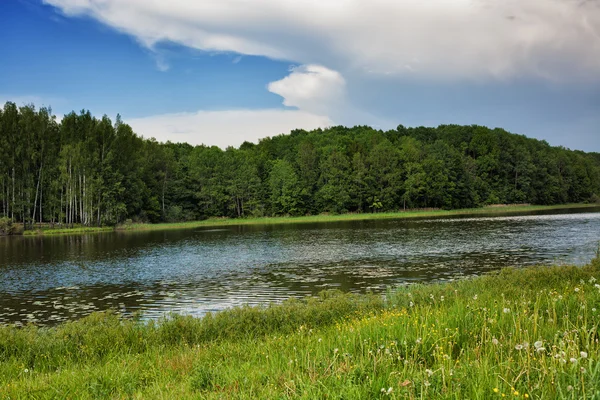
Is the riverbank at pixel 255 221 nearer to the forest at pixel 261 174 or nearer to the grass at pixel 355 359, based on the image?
the forest at pixel 261 174

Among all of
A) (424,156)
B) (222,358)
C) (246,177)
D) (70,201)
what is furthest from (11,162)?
(424,156)

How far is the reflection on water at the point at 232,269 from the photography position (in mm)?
20203

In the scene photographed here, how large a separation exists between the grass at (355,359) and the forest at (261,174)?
7327 centimetres

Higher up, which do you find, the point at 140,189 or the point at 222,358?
the point at 140,189

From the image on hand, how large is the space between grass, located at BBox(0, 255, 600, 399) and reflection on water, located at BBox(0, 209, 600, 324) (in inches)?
252

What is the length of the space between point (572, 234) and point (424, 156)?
3264 inches

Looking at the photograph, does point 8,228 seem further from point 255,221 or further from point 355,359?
point 355,359

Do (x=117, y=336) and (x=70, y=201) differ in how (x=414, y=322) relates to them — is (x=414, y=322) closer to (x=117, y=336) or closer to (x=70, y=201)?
(x=117, y=336)

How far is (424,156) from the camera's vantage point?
122375mm

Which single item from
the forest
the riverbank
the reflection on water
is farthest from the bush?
the reflection on water

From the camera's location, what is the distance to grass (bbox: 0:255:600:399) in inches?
168

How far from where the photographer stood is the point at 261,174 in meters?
126

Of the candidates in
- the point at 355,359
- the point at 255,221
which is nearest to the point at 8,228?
the point at 255,221

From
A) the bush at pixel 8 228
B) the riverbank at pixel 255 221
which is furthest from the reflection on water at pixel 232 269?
the riverbank at pixel 255 221
